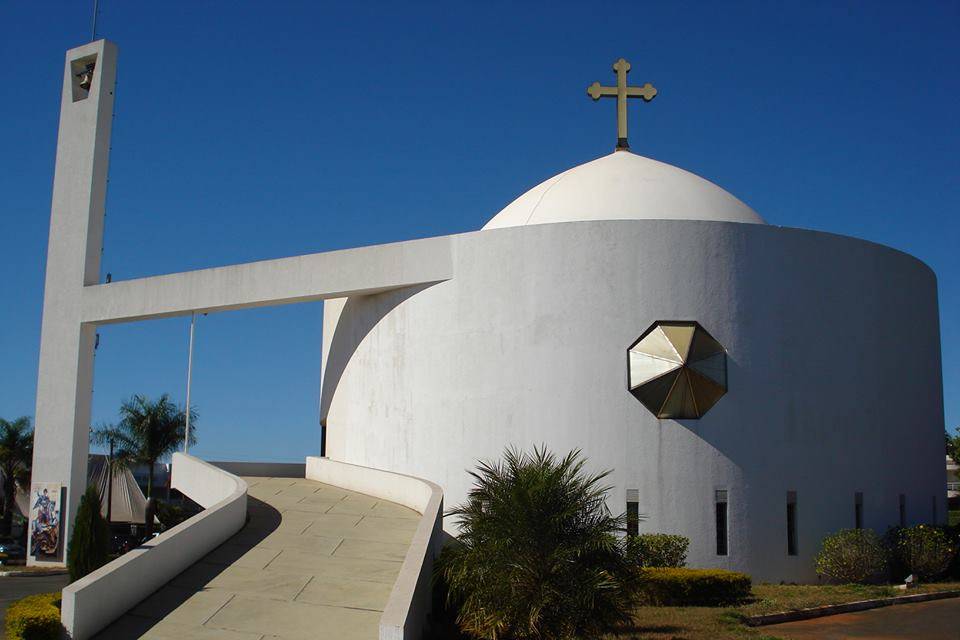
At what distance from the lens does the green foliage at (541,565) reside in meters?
12.3

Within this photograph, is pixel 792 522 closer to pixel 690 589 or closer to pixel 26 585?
pixel 690 589

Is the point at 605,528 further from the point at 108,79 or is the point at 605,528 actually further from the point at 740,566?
the point at 108,79

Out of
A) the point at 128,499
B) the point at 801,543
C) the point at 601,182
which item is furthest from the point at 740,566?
the point at 128,499

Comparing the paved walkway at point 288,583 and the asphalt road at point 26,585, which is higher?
the paved walkway at point 288,583

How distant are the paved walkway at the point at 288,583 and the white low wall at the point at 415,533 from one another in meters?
0.51

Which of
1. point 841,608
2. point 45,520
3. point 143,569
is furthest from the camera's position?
point 45,520

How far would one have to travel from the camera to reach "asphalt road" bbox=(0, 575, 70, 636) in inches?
885

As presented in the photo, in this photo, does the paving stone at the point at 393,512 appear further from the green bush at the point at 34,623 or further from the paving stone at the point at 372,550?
the green bush at the point at 34,623

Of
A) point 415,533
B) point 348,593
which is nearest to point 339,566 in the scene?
point 348,593

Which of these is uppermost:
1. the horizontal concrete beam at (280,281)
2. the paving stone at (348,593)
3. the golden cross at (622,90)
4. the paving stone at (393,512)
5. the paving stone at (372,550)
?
the golden cross at (622,90)

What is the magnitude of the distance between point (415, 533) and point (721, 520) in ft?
22.5

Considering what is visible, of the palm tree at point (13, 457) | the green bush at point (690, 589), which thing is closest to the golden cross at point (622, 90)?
the green bush at point (690, 589)

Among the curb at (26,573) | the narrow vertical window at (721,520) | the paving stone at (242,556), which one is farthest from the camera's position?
the curb at (26,573)

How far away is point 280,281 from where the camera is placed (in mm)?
23359
